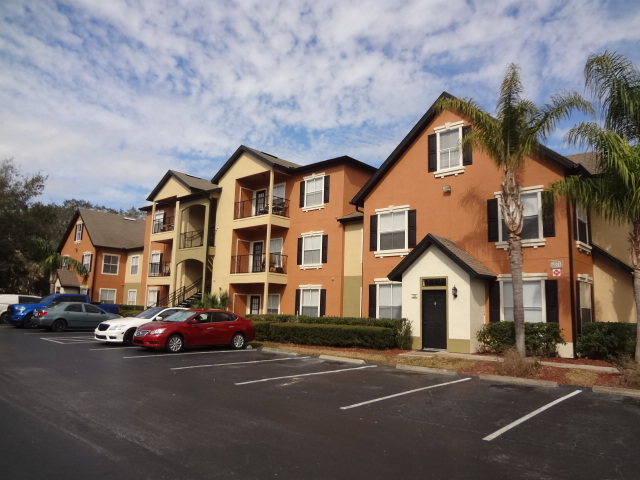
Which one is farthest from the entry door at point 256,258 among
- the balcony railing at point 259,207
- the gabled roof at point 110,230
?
the gabled roof at point 110,230

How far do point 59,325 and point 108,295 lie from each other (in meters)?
16.7

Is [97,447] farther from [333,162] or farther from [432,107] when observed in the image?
[333,162]

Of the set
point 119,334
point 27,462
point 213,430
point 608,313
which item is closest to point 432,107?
point 608,313

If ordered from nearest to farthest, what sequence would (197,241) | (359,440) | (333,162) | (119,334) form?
(359,440), (119,334), (333,162), (197,241)

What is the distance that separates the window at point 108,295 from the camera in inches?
1580

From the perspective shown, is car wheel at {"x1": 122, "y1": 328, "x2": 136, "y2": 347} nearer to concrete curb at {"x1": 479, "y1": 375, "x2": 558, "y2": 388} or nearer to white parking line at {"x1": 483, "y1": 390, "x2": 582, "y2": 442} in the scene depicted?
concrete curb at {"x1": 479, "y1": 375, "x2": 558, "y2": 388}

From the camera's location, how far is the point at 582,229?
703 inches

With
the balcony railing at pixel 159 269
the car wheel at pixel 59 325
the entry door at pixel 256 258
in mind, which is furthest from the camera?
the balcony railing at pixel 159 269

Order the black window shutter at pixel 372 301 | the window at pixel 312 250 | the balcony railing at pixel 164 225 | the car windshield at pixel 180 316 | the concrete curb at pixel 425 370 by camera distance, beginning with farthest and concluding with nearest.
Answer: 1. the balcony railing at pixel 164 225
2. the window at pixel 312 250
3. the black window shutter at pixel 372 301
4. the car windshield at pixel 180 316
5. the concrete curb at pixel 425 370

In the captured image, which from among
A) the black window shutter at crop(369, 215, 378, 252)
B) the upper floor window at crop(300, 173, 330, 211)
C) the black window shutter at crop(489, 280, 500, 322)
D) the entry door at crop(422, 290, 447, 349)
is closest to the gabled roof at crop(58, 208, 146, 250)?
the upper floor window at crop(300, 173, 330, 211)

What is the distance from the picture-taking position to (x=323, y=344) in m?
19.6

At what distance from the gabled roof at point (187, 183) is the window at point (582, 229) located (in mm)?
22412

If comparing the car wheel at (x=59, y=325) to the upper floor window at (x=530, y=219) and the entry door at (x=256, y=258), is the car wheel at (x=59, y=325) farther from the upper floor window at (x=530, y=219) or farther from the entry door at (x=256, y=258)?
the upper floor window at (x=530, y=219)

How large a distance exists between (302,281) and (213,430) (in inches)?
738
